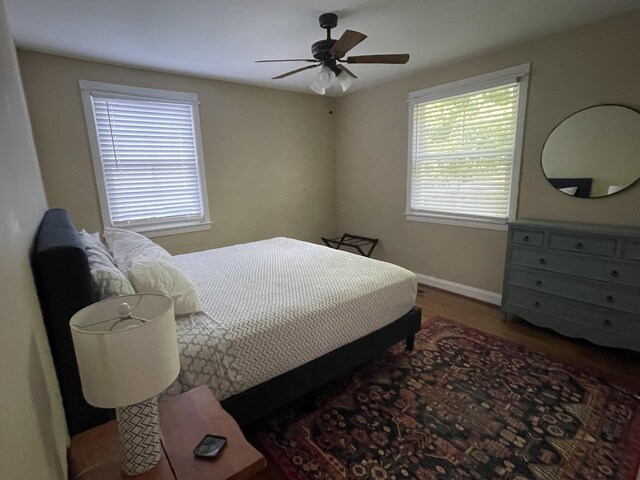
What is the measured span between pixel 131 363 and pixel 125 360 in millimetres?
16

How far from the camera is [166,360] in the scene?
818mm

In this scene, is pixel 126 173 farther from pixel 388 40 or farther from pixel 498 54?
pixel 498 54

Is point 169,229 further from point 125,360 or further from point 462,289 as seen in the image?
point 462,289

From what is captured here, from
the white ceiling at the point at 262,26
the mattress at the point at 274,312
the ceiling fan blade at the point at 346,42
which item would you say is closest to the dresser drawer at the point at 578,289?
the mattress at the point at 274,312

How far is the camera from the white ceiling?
6.84 feet

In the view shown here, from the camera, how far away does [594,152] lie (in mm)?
2551

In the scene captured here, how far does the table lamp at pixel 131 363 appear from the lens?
2.39ft

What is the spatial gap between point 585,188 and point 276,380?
2.88 m

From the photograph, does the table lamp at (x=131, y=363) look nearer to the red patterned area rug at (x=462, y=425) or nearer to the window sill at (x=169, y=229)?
the red patterned area rug at (x=462, y=425)

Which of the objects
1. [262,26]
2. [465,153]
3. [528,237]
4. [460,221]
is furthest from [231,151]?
[528,237]

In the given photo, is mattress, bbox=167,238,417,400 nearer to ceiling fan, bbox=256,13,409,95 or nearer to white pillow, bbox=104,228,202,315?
white pillow, bbox=104,228,202,315

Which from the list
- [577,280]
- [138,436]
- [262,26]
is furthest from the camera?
[577,280]

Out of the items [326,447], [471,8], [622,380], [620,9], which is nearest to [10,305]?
[326,447]

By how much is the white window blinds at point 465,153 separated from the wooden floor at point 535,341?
96 cm
